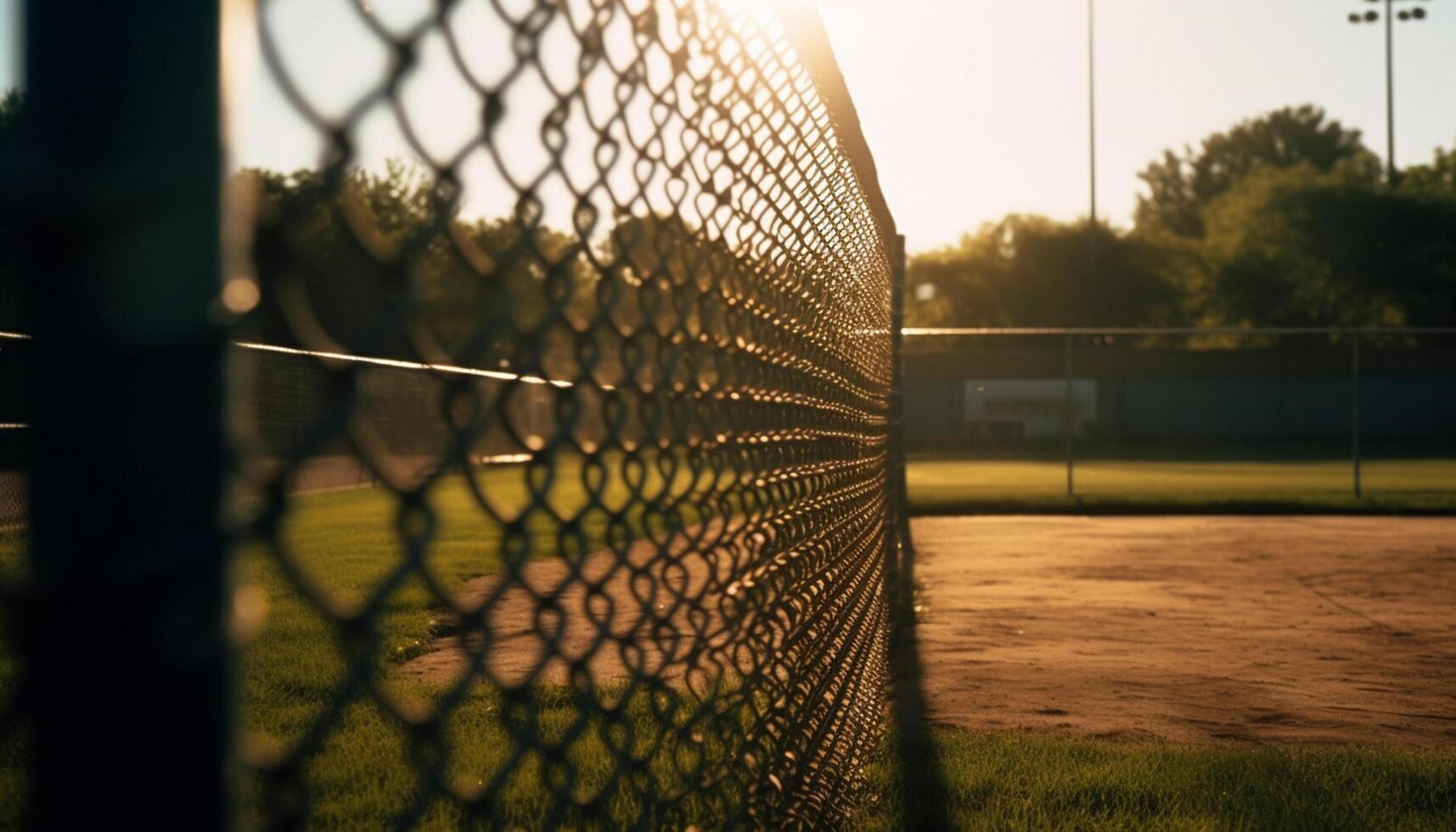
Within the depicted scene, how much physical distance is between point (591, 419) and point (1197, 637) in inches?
260

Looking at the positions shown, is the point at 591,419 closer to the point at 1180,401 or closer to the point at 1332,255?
the point at 1180,401

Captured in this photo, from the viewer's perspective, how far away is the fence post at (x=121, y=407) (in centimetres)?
67

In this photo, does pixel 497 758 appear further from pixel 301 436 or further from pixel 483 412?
pixel 301 436

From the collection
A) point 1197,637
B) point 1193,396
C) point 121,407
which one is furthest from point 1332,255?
point 121,407

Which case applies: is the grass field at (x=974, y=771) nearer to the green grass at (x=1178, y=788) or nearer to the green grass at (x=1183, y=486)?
the green grass at (x=1178, y=788)

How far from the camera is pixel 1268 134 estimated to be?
100 metres

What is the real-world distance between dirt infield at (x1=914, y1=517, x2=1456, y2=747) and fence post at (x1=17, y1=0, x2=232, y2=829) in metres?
4.65

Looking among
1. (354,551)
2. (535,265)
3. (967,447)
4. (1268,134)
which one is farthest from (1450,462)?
(1268,134)

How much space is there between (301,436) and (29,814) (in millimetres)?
245

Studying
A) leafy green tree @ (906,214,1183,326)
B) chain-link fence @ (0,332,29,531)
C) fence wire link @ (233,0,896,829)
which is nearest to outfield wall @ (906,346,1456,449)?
leafy green tree @ (906,214,1183,326)

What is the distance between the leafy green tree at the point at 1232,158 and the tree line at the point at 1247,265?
775 inches

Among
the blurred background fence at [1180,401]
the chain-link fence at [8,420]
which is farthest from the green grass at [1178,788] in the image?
the blurred background fence at [1180,401]

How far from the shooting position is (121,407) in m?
0.69

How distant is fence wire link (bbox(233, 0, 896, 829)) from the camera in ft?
2.91
